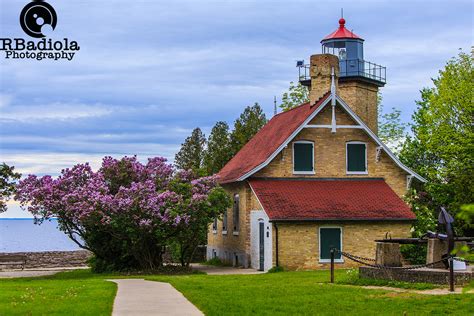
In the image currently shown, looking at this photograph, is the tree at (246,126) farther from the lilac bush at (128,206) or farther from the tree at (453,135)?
the lilac bush at (128,206)

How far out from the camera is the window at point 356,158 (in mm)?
34031

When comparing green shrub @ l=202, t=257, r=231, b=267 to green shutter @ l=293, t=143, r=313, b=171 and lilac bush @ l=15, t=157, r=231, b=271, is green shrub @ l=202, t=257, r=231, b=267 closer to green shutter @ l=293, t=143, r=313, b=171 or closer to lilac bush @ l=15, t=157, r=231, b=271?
lilac bush @ l=15, t=157, r=231, b=271

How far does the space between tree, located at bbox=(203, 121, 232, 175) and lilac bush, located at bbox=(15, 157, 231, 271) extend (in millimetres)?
16253

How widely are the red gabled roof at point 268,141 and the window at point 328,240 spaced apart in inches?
168

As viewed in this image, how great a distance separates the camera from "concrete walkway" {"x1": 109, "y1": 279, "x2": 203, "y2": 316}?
47.2 feet

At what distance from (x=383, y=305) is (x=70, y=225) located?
59.5 feet

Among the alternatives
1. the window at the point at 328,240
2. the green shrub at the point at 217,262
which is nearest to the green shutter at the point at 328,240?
the window at the point at 328,240

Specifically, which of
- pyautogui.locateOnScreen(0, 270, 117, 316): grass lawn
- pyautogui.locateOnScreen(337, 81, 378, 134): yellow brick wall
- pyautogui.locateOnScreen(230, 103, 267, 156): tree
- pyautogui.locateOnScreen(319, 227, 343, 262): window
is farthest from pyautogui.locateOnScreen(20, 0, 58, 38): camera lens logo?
pyautogui.locateOnScreen(230, 103, 267, 156): tree

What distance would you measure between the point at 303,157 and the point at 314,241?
14.6 feet

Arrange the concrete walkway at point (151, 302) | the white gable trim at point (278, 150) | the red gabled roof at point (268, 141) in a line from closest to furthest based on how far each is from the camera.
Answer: the concrete walkway at point (151, 302)
the white gable trim at point (278, 150)
the red gabled roof at point (268, 141)

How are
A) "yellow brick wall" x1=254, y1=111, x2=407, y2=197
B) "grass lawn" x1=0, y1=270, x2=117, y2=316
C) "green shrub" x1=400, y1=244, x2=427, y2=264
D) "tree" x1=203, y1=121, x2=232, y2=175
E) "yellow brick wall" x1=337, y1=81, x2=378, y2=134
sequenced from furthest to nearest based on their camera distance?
"tree" x1=203, y1=121, x2=232, y2=175 < "yellow brick wall" x1=337, y1=81, x2=378, y2=134 < "yellow brick wall" x1=254, y1=111, x2=407, y2=197 < "green shrub" x1=400, y1=244, x2=427, y2=264 < "grass lawn" x1=0, y1=270, x2=117, y2=316

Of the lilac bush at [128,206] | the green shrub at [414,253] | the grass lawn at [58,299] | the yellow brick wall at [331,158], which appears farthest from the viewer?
the yellow brick wall at [331,158]

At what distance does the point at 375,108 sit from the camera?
41969 mm

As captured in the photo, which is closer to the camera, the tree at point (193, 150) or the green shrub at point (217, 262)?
the green shrub at point (217, 262)
